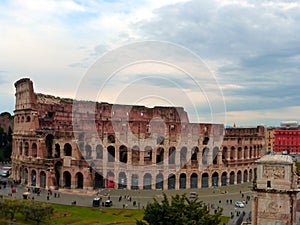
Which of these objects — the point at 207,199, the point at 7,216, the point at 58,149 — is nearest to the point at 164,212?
the point at 7,216

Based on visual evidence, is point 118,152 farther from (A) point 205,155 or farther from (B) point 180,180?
(A) point 205,155

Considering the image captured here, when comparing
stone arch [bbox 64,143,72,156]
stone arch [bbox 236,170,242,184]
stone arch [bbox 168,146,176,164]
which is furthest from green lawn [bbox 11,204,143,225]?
stone arch [bbox 236,170,242,184]

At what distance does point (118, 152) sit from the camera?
224 feet

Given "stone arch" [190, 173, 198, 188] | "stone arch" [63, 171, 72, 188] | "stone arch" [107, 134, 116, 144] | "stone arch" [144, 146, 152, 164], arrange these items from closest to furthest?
"stone arch" [63, 171, 72, 188], "stone arch" [144, 146, 152, 164], "stone arch" [190, 173, 198, 188], "stone arch" [107, 134, 116, 144]

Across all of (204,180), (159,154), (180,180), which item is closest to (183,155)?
(159,154)

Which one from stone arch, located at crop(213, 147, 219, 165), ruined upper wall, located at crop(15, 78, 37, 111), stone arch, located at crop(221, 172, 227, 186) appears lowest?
stone arch, located at crop(221, 172, 227, 186)

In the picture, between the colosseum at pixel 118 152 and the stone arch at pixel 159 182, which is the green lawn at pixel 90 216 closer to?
the colosseum at pixel 118 152

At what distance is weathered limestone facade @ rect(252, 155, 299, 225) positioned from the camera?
93.1 feet

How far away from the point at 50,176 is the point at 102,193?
9.75 meters

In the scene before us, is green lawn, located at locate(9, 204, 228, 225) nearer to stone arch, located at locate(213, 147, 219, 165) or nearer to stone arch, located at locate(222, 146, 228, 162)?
stone arch, located at locate(213, 147, 219, 165)

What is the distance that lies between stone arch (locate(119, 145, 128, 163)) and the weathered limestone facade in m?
43.6

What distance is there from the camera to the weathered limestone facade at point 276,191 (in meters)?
28.4

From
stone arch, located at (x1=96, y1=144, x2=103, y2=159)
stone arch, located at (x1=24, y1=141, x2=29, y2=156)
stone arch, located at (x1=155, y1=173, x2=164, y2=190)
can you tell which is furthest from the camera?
stone arch, located at (x1=24, y1=141, x2=29, y2=156)

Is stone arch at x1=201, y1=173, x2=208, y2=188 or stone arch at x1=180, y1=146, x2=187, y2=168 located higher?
stone arch at x1=180, y1=146, x2=187, y2=168
